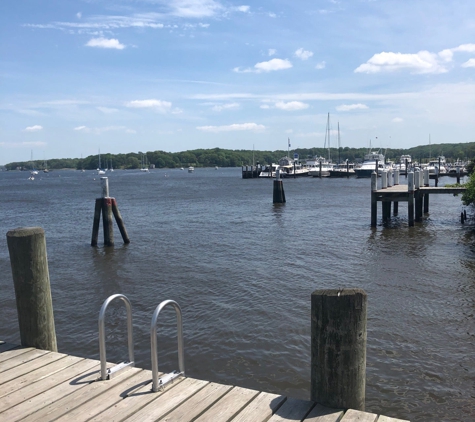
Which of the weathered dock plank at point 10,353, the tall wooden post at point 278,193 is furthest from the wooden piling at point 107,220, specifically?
the tall wooden post at point 278,193

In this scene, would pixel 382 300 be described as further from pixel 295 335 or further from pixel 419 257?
pixel 419 257

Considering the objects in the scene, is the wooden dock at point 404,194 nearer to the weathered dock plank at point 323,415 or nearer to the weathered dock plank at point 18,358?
the weathered dock plank at point 18,358

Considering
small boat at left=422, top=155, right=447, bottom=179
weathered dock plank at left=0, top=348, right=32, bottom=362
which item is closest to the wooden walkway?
weathered dock plank at left=0, top=348, right=32, bottom=362

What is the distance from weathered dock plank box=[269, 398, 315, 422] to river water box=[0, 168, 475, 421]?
3694 millimetres

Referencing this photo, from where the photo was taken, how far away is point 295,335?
1064cm

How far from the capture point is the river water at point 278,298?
28.8 feet

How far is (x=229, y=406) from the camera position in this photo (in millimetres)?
4523

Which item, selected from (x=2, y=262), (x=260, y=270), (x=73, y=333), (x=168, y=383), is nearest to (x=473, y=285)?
(x=260, y=270)

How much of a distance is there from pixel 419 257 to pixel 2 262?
1674cm

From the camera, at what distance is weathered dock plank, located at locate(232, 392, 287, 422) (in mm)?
4301

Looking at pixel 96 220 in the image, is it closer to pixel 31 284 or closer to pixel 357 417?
pixel 31 284

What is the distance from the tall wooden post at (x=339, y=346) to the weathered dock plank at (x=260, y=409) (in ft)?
1.37

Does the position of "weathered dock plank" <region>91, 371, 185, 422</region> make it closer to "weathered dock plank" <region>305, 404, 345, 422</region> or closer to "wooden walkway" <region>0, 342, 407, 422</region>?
"wooden walkway" <region>0, 342, 407, 422</region>

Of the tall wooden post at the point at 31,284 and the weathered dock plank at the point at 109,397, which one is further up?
the tall wooden post at the point at 31,284
